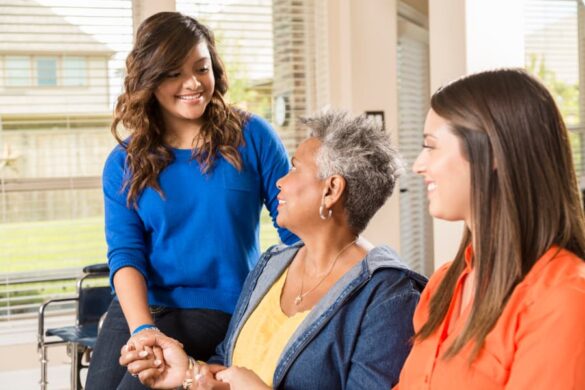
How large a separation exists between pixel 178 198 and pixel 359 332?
0.70 m

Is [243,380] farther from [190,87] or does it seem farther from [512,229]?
[190,87]

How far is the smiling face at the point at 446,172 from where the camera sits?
137 centimetres

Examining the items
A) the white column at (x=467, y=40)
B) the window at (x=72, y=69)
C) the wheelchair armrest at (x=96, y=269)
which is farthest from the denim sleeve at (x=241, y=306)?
the window at (x=72, y=69)

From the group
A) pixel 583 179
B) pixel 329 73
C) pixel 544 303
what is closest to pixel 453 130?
pixel 544 303

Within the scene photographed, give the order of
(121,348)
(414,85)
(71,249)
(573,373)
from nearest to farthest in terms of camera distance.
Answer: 1. (573,373)
2. (121,348)
3. (71,249)
4. (414,85)

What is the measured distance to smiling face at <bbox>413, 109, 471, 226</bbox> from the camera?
1.37 m

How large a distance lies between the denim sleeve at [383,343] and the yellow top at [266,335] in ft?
0.66

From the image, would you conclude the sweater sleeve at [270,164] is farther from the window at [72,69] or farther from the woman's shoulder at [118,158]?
the window at [72,69]

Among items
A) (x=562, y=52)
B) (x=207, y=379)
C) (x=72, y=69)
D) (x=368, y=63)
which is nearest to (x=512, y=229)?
(x=207, y=379)

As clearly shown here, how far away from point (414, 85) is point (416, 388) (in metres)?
4.65

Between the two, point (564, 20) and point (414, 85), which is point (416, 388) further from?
point (564, 20)

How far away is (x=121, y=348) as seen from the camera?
2.17 meters

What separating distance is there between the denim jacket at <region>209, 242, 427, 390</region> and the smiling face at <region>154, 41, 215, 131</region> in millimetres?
666

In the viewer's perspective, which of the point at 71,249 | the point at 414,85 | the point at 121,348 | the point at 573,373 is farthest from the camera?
the point at 414,85
